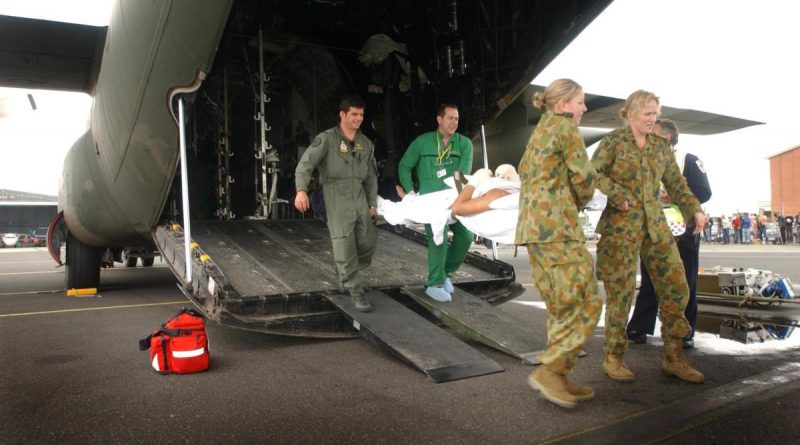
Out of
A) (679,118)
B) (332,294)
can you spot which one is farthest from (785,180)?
(332,294)

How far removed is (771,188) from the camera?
45.1m

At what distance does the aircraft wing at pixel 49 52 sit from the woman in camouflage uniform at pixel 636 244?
763 centimetres

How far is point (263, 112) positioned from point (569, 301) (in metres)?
5.32

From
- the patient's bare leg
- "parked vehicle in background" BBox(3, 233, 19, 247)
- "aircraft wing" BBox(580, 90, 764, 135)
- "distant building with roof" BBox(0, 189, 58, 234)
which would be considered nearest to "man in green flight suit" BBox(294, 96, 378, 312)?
the patient's bare leg

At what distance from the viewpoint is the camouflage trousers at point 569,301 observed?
109 inches

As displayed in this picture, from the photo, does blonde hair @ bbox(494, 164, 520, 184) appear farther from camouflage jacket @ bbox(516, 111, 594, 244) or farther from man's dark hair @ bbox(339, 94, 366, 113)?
man's dark hair @ bbox(339, 94, 366, 113)

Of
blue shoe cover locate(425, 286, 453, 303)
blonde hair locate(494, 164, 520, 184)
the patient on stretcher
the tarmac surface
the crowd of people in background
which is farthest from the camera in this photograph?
the crowd of people in background

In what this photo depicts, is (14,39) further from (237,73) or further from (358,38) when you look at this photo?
(358,38)

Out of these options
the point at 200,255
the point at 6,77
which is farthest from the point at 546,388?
the point at 6,77

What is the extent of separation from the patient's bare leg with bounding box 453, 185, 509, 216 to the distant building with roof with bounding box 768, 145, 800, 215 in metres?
46.6

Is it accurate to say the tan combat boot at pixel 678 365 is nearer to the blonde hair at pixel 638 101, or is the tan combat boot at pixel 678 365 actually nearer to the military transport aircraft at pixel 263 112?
the military transport aircraft at pixel 263 112

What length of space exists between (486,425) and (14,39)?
847 cm

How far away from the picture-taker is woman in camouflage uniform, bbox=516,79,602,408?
2.79 m

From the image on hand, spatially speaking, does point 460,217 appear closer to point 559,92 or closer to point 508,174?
point 508,174
